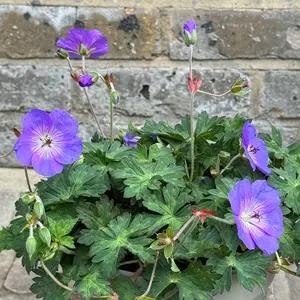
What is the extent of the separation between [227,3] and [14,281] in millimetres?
1016

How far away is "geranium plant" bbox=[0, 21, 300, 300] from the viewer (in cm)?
76

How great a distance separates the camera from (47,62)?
1784 millimetres

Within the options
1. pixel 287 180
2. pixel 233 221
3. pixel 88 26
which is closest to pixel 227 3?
pixel 88 26

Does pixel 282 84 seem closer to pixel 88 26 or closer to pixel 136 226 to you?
pixel 88 26

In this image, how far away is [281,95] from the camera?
1811 millimetres

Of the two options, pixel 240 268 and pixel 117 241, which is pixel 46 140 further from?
pixel 240 268

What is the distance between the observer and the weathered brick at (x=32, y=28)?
1.74m

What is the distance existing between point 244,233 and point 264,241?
37 millimetres

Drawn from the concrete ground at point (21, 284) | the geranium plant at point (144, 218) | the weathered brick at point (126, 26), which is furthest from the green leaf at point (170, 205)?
the weathered brick at point (126, 26)

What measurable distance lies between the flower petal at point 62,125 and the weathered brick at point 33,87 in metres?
1.01

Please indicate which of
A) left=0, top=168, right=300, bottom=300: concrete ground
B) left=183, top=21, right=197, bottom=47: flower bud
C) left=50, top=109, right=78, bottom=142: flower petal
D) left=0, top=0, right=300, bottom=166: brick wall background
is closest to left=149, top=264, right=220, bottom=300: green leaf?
left=50, top=109, right=78, bottom=142: flower petal

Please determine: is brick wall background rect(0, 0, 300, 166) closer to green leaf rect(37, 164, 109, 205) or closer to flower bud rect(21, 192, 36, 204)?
green leaf rect(37, 164, 109, 205)

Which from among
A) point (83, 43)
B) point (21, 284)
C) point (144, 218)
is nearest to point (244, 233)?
point (144, 218)

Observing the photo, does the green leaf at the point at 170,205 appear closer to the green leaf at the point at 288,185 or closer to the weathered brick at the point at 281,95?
the green leaf at the point at 288,185
